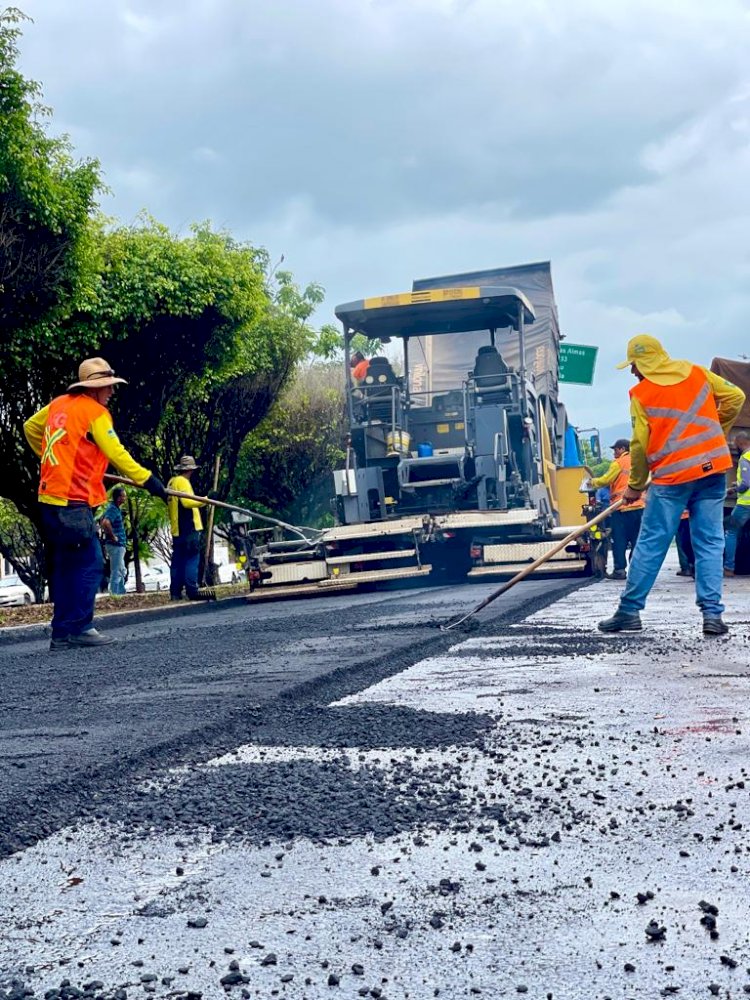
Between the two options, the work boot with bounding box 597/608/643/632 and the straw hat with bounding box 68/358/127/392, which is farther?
the straw hat with bounding box 68/358/127/392

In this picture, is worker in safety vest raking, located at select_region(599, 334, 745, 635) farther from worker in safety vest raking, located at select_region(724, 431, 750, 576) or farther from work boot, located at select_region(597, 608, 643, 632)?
worker in safety vest raking, located at select_region(724, 431, 750, 576)

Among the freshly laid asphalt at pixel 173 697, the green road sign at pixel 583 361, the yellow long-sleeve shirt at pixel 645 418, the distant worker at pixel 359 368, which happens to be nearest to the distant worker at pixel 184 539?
the distant worker at pixel 359 368

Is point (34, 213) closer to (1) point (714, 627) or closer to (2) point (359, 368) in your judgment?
(2) point (359, 368)

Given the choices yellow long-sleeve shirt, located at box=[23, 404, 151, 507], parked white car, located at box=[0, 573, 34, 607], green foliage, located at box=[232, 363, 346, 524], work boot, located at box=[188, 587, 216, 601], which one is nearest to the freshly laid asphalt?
yellow long-sleeve shirt, located at box=[23, 404, 151, 507]

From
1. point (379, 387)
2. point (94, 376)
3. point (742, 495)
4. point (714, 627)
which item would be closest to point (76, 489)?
point (94, 376)

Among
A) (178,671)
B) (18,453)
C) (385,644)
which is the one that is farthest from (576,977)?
(18,453)

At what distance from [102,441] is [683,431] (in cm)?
372

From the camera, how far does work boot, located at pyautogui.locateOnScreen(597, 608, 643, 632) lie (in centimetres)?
740

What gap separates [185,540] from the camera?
15.4 meters

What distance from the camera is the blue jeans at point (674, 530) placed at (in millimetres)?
7293

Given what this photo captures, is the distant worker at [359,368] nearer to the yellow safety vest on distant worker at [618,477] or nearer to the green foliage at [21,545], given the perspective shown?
the yellow safety vest on distant worker at [618,477]

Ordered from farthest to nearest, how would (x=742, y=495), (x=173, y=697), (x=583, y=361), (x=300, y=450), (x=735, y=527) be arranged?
(x=300, y=450) < (x=583, y=361) < (x=735, y=527) < (x=742, y=495) < (x=173, y=697)

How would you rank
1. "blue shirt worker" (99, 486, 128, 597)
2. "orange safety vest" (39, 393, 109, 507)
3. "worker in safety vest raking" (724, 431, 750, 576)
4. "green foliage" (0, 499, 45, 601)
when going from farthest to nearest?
"green foliage" (0, 499, 45, 601) → "blue shirt worker" (99, 486, 128, 597) → "worker in safety vest raking" (724, 431, 750, 576) → "orange safety vest" (39, 393, 109, 507)

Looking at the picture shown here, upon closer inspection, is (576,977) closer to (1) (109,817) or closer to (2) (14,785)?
(1) (109,817)
